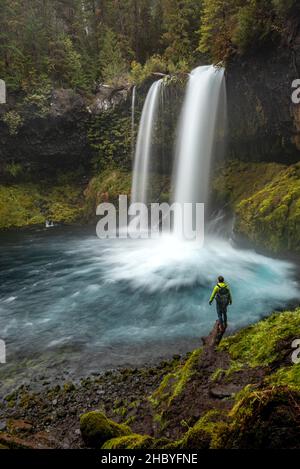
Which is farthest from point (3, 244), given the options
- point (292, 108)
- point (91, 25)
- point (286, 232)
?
point (91, 25)

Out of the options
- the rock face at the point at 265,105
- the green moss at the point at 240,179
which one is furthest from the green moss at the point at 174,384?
the rock face at the point at 265,105

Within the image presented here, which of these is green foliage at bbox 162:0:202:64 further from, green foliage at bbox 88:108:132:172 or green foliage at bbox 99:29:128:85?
green foliage at bbox 88:108:132:172

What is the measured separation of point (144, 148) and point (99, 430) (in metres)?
24.1

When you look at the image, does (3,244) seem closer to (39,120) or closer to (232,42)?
(39,120)

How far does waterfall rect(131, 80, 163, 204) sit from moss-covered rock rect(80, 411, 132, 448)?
2246cm

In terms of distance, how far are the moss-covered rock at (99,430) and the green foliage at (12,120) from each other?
87.2 feet

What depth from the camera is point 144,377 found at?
8953mm

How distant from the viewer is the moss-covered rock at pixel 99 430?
18.8 ft

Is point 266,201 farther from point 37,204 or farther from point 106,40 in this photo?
point 106,40

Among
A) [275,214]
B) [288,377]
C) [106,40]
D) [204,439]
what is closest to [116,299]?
[275,214]

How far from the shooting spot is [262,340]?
794 centimetres

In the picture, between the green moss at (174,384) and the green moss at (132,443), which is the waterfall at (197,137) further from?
the green moss at (132,443)

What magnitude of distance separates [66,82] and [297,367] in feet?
100

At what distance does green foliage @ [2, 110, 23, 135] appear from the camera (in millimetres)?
27891
